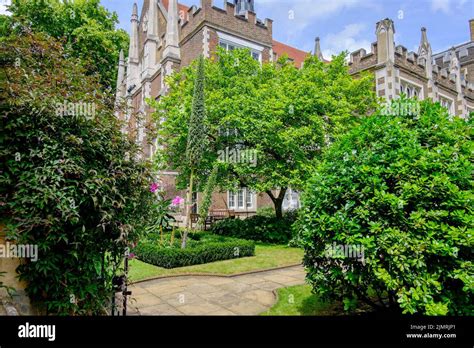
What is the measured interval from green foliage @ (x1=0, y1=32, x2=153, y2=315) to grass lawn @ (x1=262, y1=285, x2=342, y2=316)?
10.2 feet

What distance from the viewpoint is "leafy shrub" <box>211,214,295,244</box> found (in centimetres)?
1473

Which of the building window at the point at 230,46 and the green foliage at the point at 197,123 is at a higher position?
the building window at the point at 230,46

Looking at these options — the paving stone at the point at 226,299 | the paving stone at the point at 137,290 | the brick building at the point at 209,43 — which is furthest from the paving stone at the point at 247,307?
the brick building at the point at 209,43

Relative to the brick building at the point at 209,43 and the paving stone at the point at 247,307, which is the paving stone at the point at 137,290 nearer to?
the paving stone at the point at 247,307

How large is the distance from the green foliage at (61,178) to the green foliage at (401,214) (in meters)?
2.84

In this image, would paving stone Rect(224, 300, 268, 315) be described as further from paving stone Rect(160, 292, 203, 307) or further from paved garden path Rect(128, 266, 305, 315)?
paving stone Rect(160, 292, 203, 307)

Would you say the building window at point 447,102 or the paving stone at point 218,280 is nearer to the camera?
the paving stone at point 218,280

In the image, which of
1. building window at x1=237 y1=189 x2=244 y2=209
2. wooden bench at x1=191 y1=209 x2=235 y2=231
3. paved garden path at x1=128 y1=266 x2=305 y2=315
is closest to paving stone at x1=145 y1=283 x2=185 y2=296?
paved garden path at x1=128 y1=266 x2=305 y2=315

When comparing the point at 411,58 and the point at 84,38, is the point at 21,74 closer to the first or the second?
the point at 411,58

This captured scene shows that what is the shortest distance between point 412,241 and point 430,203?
600 mm

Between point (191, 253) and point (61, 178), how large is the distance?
22.8 ft

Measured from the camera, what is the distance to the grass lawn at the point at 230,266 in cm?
845

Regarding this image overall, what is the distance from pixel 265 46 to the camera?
77.3 ft

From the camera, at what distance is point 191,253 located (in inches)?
380
